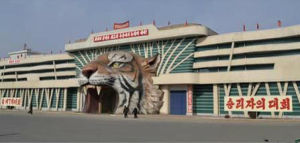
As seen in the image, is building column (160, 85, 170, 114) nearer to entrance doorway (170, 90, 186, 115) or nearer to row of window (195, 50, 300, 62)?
entrance doorway (170, 90, 186, 115)

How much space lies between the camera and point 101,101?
51.3 meters

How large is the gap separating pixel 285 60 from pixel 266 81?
3828mm

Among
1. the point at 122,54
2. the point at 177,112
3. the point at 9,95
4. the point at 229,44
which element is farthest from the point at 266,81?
the point at 9,95

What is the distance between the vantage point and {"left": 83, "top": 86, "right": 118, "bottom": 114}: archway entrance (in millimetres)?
49734

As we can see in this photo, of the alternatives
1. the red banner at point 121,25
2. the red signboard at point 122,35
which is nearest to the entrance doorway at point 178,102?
the red signboard at point 122,35

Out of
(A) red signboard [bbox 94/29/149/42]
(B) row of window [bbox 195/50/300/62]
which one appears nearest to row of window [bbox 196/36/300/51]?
(B) row of window [bbox 195/50/300/62]

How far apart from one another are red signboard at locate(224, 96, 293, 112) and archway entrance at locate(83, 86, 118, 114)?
2114 cm

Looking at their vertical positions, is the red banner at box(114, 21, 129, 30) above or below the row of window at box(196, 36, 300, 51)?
above

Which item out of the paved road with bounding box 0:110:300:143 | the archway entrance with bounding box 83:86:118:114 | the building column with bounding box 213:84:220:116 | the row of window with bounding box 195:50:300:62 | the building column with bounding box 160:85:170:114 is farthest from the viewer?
the archway entrance with bounding box 83:86:118:114

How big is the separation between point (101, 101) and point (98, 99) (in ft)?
2.19

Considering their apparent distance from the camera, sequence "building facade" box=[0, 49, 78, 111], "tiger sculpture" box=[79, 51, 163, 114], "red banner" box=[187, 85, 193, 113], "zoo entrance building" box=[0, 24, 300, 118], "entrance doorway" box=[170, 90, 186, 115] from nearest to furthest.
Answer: "zoo entrance building" box=[0, 24, 300, 118] < "red banner" box=[187, 85, 193, 113] < "tiger sculpture" box=[79, 51, 163, 114] < "entrance doorway" box=[170, 90, 186, 115] < "building facade" box=[0, 49, 78, 111]

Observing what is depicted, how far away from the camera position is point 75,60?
202 feet

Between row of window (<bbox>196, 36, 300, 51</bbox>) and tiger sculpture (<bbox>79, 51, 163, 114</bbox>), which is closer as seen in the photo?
row of window (<bbox>196, 36, 300, 51</bbox>)

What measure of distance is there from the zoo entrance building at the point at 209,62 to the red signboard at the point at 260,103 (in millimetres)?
257
